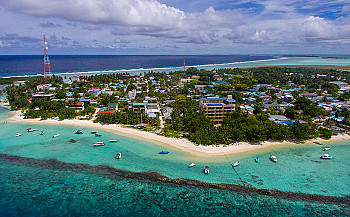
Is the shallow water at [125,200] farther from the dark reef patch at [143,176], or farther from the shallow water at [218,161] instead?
the shallow water at [218,161]

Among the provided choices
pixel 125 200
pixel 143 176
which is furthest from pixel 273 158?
pixel 125 200

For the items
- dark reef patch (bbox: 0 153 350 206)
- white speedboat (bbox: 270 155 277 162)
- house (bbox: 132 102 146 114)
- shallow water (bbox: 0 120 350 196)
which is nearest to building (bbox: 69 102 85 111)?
house (bbox: 132 102 146 114)

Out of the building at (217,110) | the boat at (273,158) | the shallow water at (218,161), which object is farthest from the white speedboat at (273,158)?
the building at (217,110)

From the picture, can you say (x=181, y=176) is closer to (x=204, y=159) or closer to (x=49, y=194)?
(x=204, y=159)

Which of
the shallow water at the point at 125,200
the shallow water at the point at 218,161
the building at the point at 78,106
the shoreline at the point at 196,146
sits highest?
the building at the point at 78,106

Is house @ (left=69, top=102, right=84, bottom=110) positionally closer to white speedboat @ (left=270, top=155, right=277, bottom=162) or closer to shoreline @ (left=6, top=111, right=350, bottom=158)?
shoreline @ (left=6, top=111, right=350, bottom=158)

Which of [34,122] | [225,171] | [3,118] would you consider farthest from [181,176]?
→ [3,118]

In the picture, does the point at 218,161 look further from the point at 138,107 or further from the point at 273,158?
the point at 138,107
